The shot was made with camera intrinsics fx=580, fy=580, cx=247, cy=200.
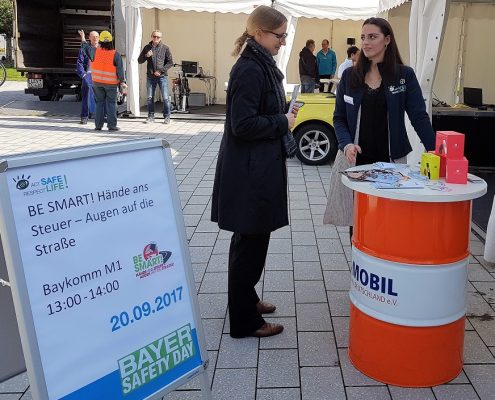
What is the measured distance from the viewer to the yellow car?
8188mm

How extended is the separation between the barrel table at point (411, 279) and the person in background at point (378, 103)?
75cm

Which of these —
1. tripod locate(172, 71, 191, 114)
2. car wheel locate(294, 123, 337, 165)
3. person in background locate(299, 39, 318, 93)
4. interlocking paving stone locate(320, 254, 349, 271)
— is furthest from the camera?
tripod locate(172, 71, 191, 114)

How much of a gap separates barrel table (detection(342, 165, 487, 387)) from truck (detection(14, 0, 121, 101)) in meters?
13.6

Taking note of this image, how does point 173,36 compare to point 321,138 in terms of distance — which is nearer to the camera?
point 321,138

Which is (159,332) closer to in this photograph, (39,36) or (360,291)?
(360,291)

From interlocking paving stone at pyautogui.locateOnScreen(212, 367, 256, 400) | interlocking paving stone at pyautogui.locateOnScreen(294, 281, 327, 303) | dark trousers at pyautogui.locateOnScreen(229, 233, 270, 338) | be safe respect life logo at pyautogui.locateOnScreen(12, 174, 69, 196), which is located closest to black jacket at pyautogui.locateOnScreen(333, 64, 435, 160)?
dark trousers at pyautogui.locateOnScreen(229, 233, 270, 338)

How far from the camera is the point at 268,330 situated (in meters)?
3.42

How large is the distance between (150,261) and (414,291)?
1.29m

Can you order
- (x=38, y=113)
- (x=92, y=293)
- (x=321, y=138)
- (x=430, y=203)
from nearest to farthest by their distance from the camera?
(x=92, y=293) < (x=430, y=203) < (x=321, y=138) < (x=38, y=113)

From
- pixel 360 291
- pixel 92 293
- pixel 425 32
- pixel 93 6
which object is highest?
pixel 93 6

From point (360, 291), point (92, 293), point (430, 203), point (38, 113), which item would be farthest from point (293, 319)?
point (38, 113)

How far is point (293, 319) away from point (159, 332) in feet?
5.13

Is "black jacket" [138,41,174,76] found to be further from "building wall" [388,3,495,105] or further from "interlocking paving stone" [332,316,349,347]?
"interlocking paving stone" [332,316,349,347]

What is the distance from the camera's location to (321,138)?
845 cm
